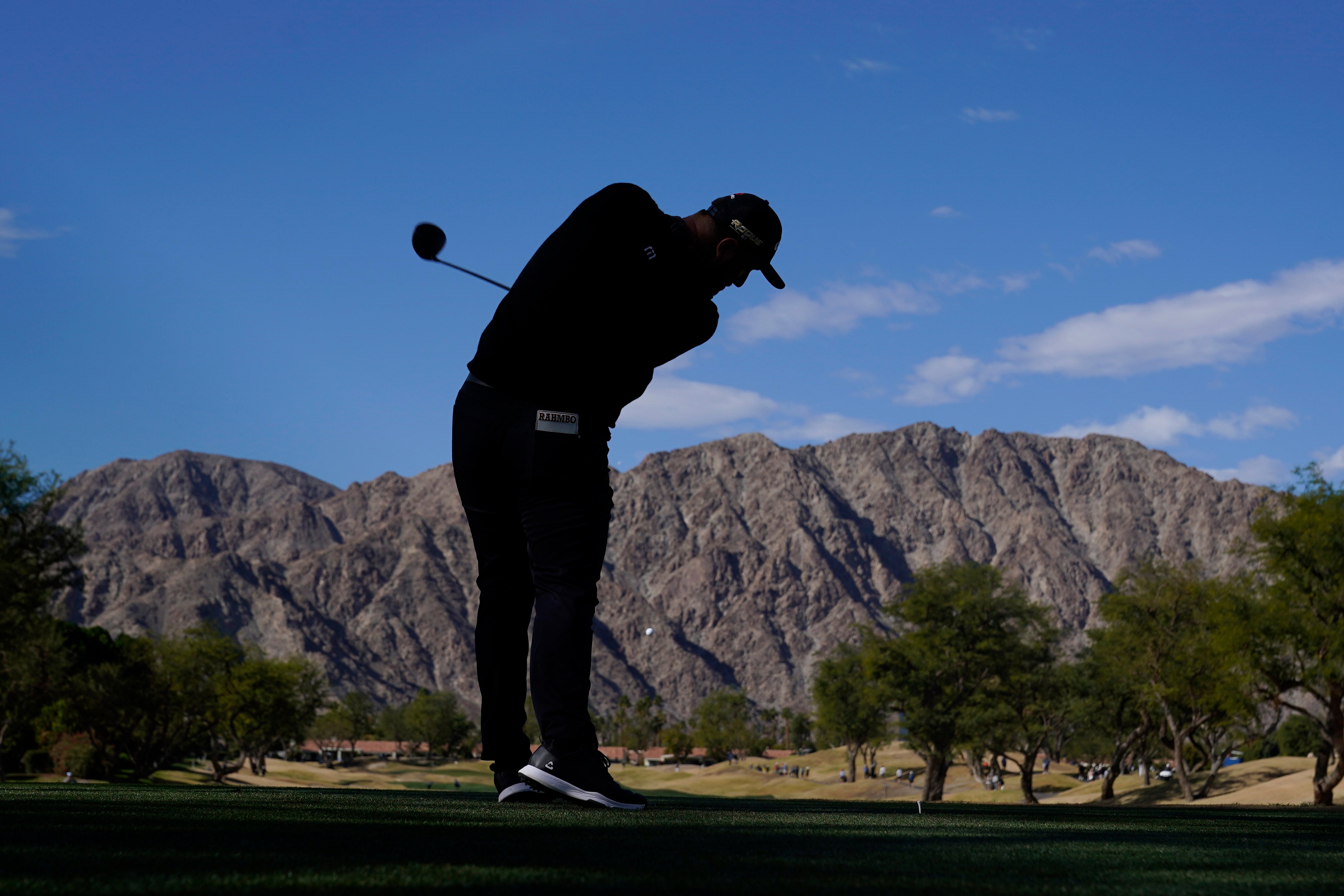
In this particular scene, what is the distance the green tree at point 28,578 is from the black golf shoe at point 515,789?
103 feet

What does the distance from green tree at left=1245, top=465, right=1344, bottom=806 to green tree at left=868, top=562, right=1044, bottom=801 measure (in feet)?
49.4

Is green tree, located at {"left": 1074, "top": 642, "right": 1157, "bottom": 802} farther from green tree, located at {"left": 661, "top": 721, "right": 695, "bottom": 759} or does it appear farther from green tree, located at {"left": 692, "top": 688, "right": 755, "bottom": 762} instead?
green tree, located at {"left": 661, "top": 721, "right": 695, "bottom": 759}

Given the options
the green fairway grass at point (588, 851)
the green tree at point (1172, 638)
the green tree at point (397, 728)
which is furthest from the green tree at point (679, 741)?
the green fairway grass at point (588, 851)

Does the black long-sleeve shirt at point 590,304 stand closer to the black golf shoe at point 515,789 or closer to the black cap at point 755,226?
the black cap at point 755,226

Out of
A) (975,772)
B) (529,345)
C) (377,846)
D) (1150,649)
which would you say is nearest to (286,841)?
(377,846)

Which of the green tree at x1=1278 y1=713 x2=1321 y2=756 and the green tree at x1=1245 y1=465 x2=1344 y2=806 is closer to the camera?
the green tree at x1=1245 y1=465 x2=1344 y2=806

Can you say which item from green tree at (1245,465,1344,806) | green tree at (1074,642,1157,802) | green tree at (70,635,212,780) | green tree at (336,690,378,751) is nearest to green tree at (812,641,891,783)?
green tree at (1074,642,1157,802)

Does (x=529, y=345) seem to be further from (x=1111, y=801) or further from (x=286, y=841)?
(x=1111, y=801)

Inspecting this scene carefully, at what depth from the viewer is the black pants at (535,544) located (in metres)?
4.19

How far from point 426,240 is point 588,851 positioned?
336 centimetres

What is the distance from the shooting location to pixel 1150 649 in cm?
4153

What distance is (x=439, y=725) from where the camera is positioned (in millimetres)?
125812

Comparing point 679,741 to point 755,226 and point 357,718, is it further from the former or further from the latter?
point 755,226

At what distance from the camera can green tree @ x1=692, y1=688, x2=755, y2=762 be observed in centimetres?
13888
